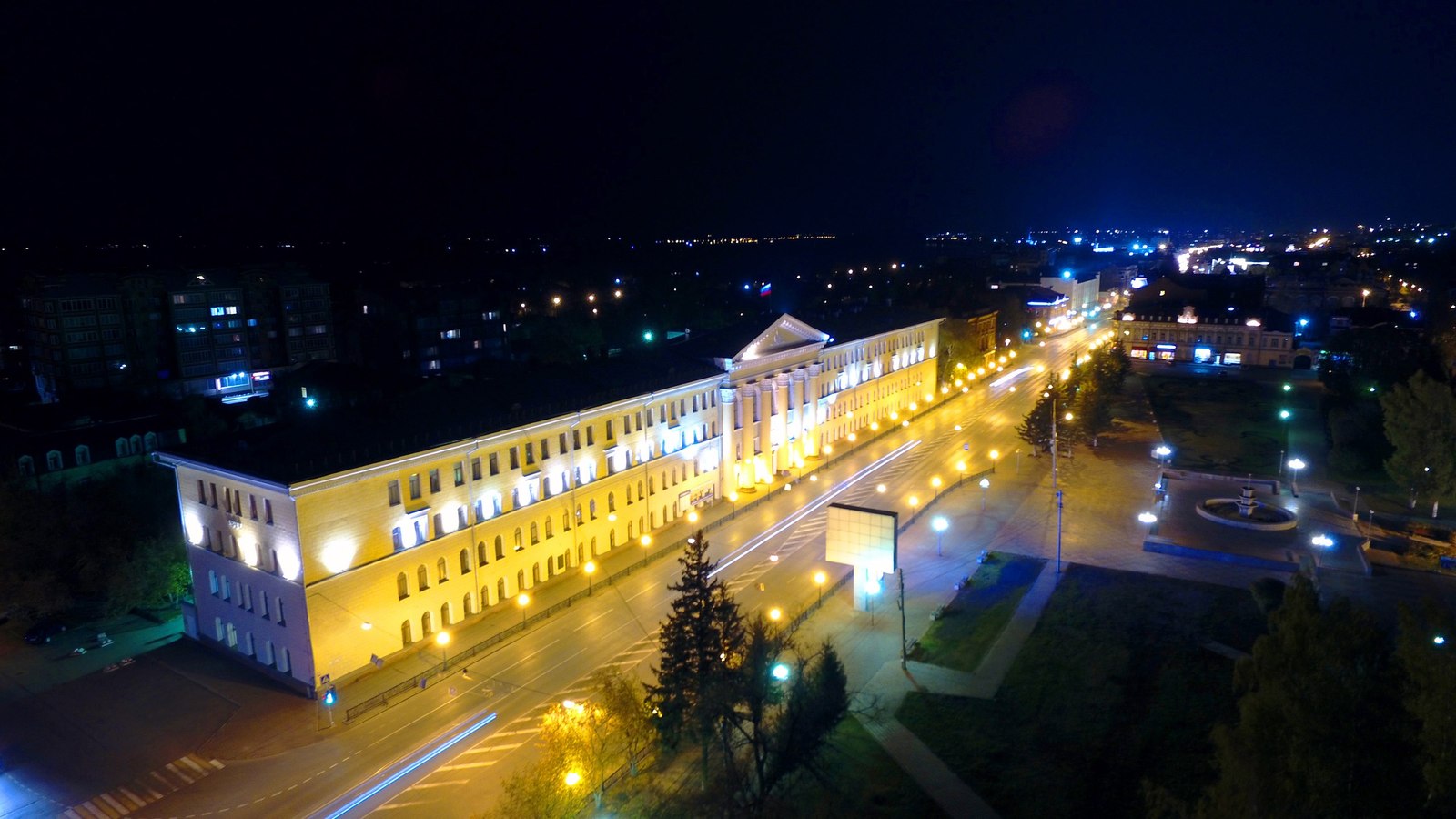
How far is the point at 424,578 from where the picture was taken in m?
34.9

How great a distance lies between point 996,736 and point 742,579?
15.5 metres

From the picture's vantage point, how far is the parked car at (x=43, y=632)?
1425 inches

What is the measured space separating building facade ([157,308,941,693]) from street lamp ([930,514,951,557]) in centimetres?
1303

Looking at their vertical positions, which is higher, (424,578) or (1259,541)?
(424,578)

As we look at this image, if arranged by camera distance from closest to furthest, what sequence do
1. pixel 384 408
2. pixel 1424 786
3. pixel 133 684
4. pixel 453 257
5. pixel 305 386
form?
pixel 1424 786 < pixel 133 684 < pixel 384 408 < pixel 305 386 < pixel 453 257

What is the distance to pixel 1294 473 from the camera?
56250 mm

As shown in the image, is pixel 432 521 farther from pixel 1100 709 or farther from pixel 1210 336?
pixel 1210 336

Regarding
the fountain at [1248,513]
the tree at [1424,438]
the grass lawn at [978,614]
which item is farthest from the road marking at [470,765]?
the tree at [1424,438]

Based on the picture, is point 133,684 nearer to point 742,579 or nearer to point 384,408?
point 384,408

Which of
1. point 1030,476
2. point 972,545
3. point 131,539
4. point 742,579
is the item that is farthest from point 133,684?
point 1030,476

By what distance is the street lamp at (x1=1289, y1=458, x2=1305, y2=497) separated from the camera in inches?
2079

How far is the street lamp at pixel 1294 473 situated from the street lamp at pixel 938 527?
895 inches

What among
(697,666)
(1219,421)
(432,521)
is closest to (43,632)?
(432,521)

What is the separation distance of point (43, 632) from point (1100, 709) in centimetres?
4247
